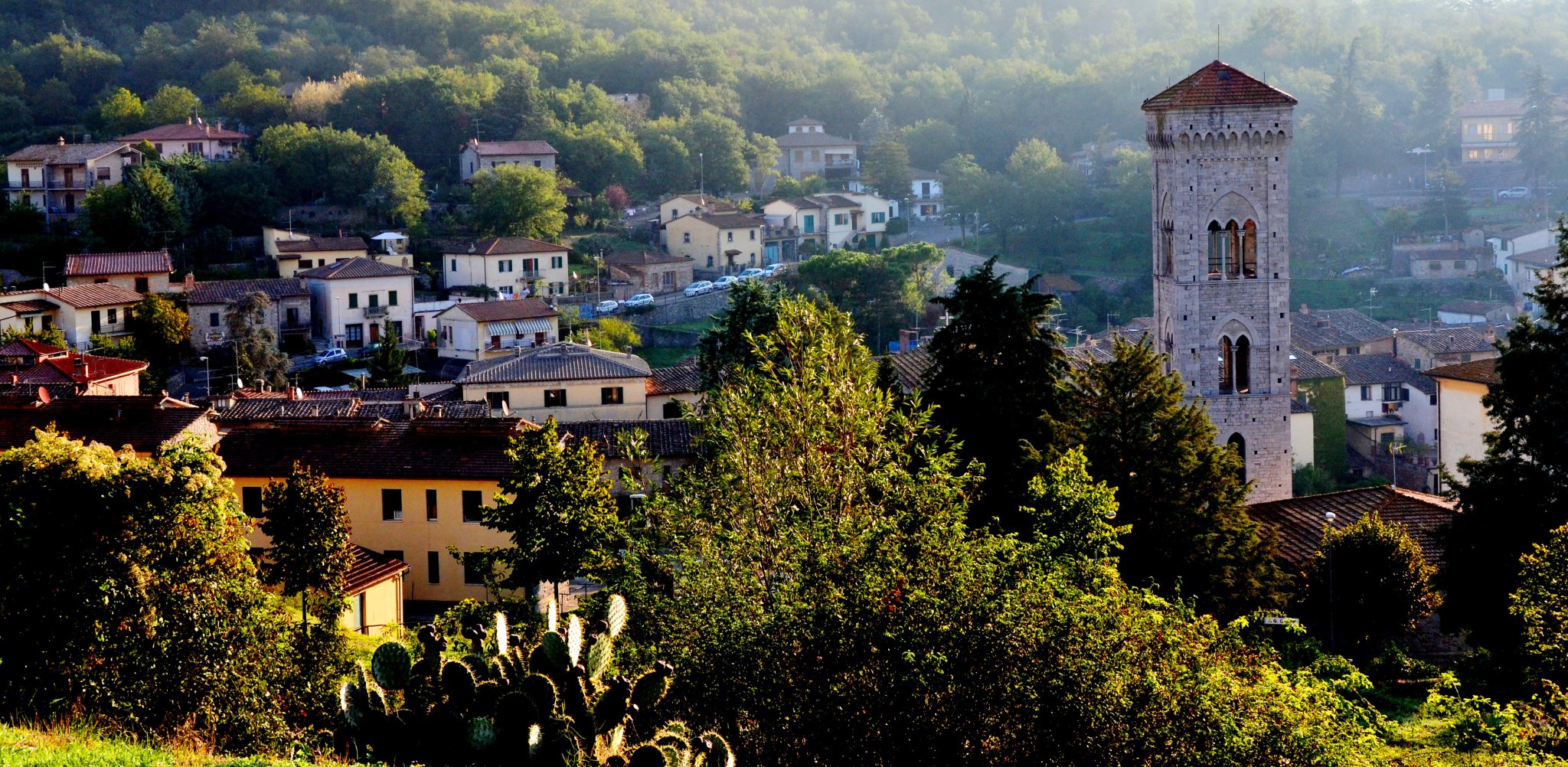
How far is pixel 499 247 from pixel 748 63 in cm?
5653

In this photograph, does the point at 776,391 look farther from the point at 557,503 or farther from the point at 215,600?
the point at 215,600

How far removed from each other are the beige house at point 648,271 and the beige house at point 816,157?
24949 mm

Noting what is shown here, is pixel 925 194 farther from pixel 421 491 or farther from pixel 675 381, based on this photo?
pixel 421 491

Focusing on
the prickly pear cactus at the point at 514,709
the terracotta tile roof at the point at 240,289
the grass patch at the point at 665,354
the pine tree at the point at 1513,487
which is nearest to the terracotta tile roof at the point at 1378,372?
the grass patch at the point at 665,354

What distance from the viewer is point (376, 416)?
29.1 m

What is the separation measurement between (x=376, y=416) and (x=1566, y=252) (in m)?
18.2

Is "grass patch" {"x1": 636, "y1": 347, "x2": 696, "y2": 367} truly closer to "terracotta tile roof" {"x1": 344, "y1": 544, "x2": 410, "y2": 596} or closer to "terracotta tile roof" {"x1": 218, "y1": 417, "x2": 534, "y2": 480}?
"terracotta tile roof" {"x1": 218, "y1": 417, "x2": 534, "y2": 480}

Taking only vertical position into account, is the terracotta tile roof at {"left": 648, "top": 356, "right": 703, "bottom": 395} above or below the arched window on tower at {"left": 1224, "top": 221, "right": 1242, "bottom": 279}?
below

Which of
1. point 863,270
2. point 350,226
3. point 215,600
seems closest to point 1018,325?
point 215,600

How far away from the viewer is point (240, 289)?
51844mm

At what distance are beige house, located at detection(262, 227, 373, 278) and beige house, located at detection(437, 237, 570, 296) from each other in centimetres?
192

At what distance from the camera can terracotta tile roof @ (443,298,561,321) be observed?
50.3 m

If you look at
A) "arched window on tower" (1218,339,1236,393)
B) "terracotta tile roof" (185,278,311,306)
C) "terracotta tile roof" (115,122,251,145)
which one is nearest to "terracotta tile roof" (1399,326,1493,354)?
"arched window on tower" (1218,339,1236,393)

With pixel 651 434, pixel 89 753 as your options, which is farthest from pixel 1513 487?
pixel 651 434
